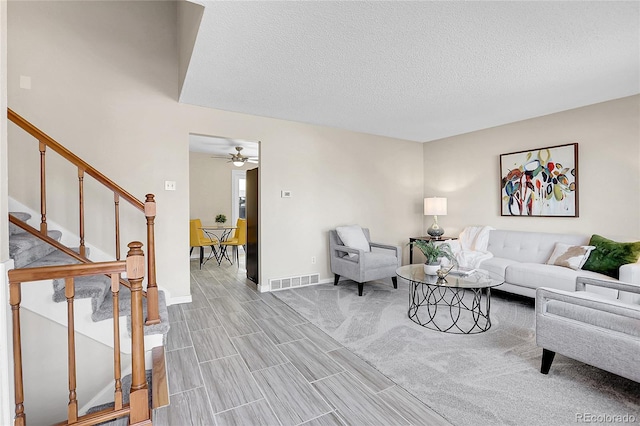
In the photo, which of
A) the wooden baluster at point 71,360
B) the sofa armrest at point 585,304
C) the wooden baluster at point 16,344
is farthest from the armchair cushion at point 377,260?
the wooden baluster at point 16,344

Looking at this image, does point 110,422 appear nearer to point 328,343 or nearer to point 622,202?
point 328,343

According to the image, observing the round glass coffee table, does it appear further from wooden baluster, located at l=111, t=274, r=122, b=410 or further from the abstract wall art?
wooden baluster, located at l=111, t=274, r=122, b=410

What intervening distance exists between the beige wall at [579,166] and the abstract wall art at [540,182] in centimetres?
9

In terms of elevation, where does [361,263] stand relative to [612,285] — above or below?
below

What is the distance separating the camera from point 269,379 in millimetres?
2064

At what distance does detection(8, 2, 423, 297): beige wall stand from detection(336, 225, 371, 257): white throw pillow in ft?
1.15

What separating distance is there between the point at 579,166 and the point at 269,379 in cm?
434

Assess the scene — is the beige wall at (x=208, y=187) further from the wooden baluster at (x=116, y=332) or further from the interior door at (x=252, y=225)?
the wooden baluster at (x=116, y=332)

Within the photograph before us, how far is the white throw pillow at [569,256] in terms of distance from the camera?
3.30m

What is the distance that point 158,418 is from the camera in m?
1.67

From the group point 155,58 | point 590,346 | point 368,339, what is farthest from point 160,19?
point 590,346

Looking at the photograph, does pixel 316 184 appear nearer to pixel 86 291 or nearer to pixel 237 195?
pixel 86 291

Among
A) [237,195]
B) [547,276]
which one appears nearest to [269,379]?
[547,276]

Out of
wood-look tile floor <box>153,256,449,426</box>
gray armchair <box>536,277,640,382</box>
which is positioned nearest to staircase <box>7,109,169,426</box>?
wood-look tile floor <box>153,256,449,426</box>
